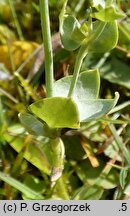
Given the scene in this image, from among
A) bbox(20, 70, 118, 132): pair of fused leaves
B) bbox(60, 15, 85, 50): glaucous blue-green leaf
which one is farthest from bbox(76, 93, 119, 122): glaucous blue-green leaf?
bbox(60, 15, 85, 50): glaucous blue-green leaf

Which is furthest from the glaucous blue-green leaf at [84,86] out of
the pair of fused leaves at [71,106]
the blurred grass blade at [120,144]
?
the blurred grass blade at [120,144]

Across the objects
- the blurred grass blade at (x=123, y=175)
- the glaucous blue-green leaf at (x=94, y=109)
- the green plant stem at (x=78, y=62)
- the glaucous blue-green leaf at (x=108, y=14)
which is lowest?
the blurred grass blade at (x=123, y=175)

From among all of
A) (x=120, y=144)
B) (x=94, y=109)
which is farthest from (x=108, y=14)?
(x=120, y=144)

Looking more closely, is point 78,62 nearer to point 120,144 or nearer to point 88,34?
point 88,34

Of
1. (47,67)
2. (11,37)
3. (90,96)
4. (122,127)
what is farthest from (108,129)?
(11,37)

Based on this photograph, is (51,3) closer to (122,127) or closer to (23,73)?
(23,73)

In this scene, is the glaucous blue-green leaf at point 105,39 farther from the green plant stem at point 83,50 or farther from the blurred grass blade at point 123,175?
the blurred grass blade at point 123,175

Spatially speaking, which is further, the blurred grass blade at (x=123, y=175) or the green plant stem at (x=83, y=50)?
the blurred grass blade at (x=123, y=175)

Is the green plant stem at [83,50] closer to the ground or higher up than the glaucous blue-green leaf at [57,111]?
higher up

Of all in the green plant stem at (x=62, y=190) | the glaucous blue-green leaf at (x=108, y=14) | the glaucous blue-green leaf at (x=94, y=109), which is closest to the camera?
the glaucous blue-green leaf at (x=108, y=14)
